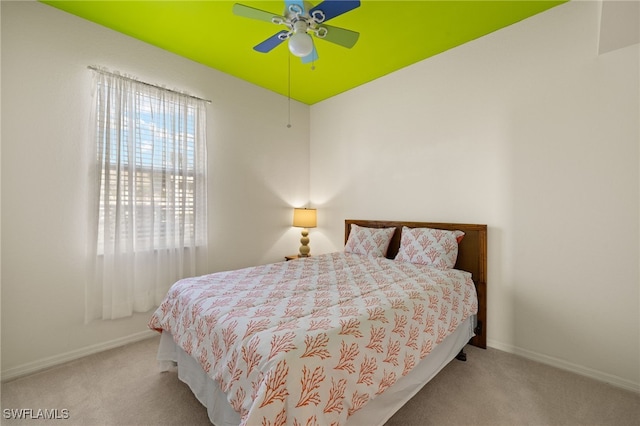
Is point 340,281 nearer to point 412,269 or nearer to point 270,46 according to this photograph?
point 412,269

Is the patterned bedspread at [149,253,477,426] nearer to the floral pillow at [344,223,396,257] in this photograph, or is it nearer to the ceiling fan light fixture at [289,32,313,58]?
the floral pillow at [344,223,396,257]

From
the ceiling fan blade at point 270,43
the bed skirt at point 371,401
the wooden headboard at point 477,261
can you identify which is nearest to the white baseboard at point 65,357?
the bed skirt at point 371,401

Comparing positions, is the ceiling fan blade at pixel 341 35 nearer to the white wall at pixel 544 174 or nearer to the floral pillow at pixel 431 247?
the white wall at pixel 544 174

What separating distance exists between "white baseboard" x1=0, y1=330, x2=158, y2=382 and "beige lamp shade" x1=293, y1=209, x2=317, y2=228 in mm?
2021

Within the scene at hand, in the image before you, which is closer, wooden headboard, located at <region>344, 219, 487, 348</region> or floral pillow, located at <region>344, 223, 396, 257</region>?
wooden headboard, located at <region>344, 219, 487, 348</region>

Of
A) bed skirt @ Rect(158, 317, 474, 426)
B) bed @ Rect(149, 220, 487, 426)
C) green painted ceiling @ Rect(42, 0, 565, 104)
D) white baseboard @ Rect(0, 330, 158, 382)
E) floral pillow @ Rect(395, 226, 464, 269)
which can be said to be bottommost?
white baseboard @ Rect(0, 330, 158, 382)

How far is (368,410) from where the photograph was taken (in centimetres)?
131

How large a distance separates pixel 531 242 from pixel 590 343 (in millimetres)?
799

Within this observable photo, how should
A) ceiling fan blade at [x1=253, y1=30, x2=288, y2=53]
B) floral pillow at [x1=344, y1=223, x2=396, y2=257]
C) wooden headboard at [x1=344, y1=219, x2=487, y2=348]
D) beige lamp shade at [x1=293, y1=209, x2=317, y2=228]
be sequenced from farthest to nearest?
beige lamp shade at [x1=293, y1=209, x2=317, y2=228] → floral pillow at [x1=344, y1=223, x2=396, y2=257] → wooden headboard at [x1=344, y1=219, x2=487, y2=348] → ceiling fan blade at [x1=253, y1=30, x2=288, y2=53]

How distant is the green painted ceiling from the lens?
213cm

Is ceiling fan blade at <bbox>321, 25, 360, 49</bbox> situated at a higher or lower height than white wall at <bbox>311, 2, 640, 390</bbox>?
higher

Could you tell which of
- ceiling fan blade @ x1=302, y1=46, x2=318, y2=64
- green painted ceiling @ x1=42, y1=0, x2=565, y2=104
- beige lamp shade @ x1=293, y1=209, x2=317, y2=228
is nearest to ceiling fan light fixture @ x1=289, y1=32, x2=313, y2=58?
ceiling fan blade @ x1=302, y1=46, x2=318, y2=64

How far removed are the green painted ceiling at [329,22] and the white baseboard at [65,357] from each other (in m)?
2.77

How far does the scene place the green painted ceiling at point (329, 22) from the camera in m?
2.13
